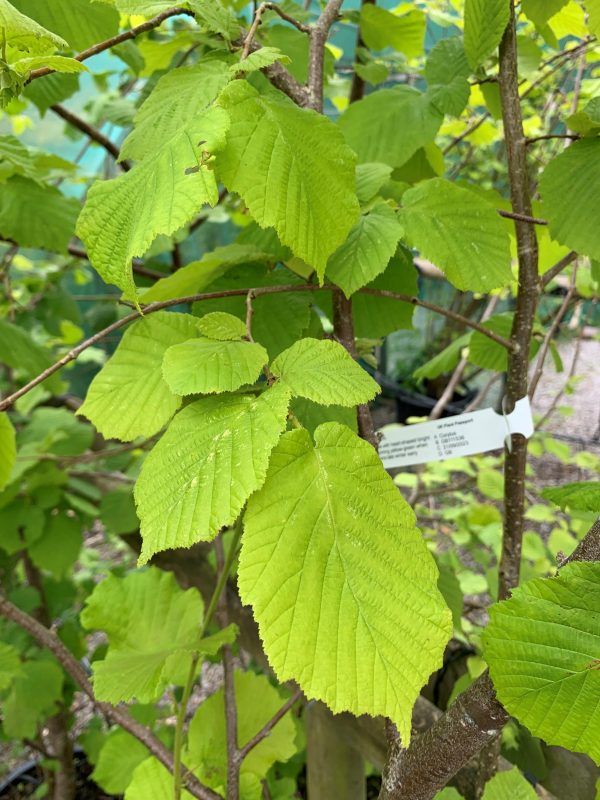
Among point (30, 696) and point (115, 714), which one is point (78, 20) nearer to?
point (115, 714)

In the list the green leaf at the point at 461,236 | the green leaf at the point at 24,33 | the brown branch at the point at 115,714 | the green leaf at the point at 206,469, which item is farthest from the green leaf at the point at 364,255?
the brown branch at the point at 115,714

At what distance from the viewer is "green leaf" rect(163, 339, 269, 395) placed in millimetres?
401

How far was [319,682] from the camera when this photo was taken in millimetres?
336

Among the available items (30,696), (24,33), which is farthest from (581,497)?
(30,696)

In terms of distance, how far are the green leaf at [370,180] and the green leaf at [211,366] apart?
0.22 m

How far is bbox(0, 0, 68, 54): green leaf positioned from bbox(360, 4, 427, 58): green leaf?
0.80 m

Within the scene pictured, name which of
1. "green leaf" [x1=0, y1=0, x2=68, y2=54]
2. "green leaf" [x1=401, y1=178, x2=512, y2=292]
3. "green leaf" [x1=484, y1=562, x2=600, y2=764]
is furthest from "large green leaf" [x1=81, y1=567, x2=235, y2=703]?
"green leaf" [x1=0, y1=0, x2=68, y2=54]

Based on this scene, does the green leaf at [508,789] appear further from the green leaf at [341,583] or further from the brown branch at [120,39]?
the brown branch at [120,39]

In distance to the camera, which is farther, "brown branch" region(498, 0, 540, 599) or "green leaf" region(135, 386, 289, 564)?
"brown branch" region(498, 0, 540, 599)

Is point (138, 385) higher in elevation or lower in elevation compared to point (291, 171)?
lower

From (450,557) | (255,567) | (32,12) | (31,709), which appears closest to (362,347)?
(255,567)

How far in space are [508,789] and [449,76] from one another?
79cm

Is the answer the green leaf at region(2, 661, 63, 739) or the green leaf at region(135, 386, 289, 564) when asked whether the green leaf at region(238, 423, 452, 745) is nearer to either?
the green leaf at region(135, 386, 289, 564)

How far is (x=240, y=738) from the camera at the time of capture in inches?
30.6
